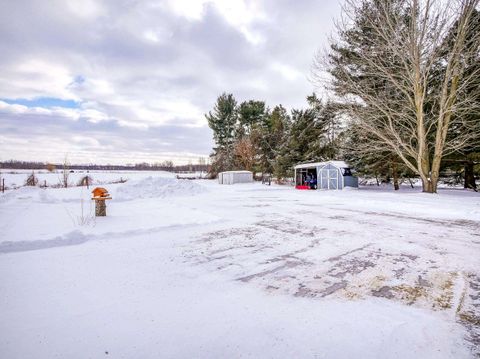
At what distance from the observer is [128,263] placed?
14.6 ft

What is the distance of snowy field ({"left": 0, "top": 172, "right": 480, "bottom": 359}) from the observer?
7.72ft

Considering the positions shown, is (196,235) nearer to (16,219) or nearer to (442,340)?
(442,340)

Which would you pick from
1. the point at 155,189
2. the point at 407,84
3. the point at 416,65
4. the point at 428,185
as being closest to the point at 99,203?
the point at 155,189

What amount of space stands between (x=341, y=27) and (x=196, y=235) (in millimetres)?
17374

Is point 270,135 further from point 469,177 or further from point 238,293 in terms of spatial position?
point 238,293

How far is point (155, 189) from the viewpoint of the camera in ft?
59.7

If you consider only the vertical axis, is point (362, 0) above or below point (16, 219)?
above

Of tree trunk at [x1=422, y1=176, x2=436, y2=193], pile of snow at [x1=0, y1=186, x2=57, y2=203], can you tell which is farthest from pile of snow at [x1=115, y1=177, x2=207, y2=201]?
tree trunk at [x1=422, y1=176, x2=436, y2=193]

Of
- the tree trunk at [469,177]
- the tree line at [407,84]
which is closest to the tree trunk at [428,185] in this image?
the tree line at [407,84]

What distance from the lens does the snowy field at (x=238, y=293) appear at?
235cm

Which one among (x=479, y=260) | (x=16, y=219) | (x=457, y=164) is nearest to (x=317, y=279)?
(x=479, y=260)

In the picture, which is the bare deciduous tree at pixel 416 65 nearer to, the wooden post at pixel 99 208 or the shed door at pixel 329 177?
the shed door at pixel 329 177

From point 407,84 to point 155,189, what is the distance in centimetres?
1709

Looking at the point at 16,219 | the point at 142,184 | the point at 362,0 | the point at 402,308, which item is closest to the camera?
the point at 402,308
